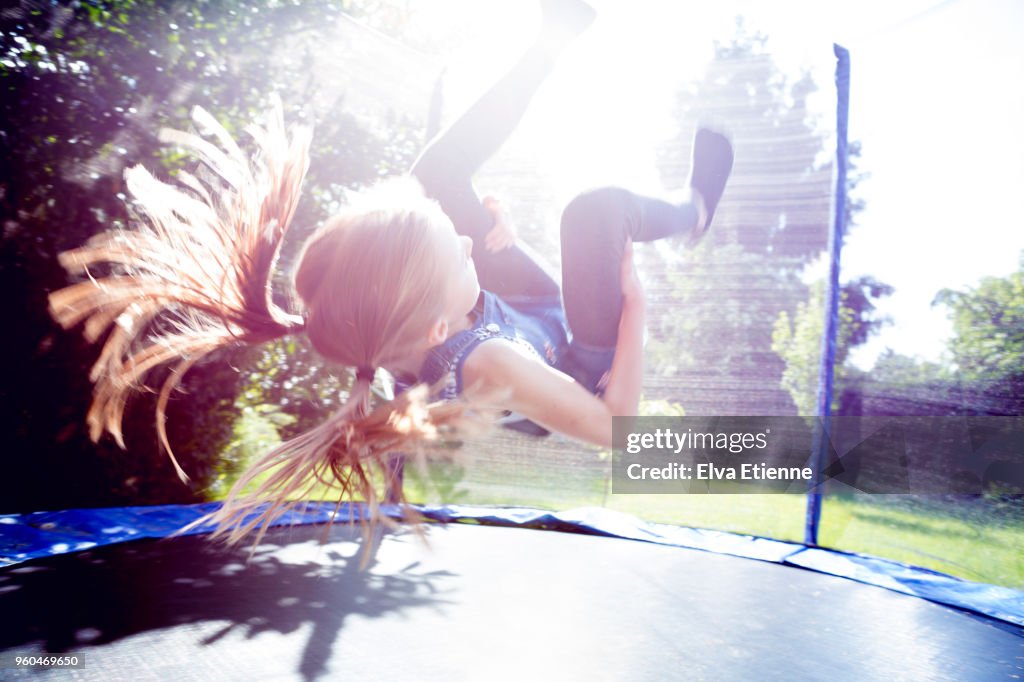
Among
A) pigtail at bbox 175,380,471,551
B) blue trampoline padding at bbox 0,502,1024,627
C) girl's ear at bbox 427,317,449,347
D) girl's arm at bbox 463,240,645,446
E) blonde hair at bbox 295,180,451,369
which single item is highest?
blonde hair at bbox 295,180,451,369

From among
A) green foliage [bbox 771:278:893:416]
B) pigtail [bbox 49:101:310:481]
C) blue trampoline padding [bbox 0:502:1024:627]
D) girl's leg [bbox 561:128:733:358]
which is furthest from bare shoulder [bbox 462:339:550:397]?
green foliage [bbox 771:278:893:416]

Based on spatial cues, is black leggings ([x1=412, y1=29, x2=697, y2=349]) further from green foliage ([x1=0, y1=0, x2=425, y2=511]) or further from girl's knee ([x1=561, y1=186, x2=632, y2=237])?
green foliage ([x1=0, y1=0, x2=425, y2=511])

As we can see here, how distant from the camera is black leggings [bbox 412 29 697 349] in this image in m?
1.08

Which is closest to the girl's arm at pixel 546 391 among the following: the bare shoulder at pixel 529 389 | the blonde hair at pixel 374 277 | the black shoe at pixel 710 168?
the bare shoulder at pixel 529 389

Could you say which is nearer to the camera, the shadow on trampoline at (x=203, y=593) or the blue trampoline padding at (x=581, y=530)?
the shadow on trampoline at (x=203, y=593)

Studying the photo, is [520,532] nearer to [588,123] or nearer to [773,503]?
[773,503]

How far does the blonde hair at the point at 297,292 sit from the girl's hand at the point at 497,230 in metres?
0.17

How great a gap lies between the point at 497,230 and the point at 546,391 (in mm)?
333

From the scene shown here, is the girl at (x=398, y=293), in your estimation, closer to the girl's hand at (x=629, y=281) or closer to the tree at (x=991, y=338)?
the girl's hand at (x=629, y=281)

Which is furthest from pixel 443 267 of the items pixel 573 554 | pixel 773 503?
pixel 773 503

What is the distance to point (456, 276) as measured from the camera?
100 centimetres

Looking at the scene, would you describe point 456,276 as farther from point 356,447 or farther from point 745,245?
point 745,245

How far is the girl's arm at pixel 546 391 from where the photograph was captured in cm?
96

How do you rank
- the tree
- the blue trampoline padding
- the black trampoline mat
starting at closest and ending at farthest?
the black trampoline mat, the blue trampoline padding, the tree
